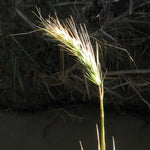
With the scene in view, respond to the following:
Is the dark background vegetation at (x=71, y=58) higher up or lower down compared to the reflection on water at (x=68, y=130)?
higher up

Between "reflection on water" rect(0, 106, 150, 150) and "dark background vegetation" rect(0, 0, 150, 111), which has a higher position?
"dark background vegetation" rect(0, 0, 150, 111)

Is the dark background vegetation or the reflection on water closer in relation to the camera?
the dark background vegetation

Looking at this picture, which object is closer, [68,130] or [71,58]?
[71,58]

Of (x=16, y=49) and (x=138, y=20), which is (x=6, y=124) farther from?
(x=138, y=20)

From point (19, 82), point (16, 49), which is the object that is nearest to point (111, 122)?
point (19, 82)

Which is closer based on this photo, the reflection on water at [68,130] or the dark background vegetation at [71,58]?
the dark background vegetation at [71,58]

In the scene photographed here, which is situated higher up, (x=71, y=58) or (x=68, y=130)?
(x=71, y=58)
